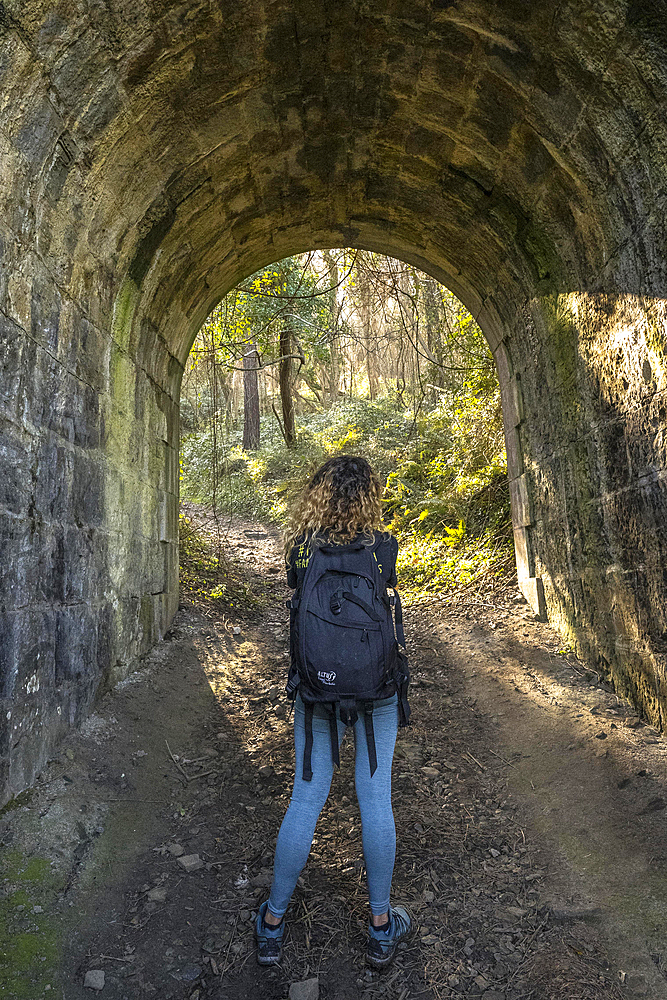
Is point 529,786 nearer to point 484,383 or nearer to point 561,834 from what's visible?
point 561,834

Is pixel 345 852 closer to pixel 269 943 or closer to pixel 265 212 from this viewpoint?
pixel 269 943

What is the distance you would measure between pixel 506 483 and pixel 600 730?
415cm

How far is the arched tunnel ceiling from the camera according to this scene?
10.5ft

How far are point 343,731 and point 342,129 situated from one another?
15.4 feet

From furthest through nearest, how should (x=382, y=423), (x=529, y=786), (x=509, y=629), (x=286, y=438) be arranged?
1. (x=286, y=438)
2. (x=382, y=423)
3. (x=509, y=629)
4. (x=529, y=786)

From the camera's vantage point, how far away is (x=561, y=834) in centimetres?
324

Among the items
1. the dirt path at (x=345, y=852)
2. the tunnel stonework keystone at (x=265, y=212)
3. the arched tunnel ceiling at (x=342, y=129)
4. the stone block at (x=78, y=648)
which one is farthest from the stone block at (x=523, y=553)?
the stone block at (x=78, y=648)

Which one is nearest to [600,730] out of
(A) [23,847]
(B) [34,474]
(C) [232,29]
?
(A) [23,847]

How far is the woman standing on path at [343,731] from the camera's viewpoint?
2.44m

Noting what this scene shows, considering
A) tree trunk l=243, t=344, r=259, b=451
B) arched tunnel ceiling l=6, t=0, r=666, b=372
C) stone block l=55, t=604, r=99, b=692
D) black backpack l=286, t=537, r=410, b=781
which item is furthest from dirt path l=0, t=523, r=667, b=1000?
tree trunk l=243, t=344, r=259, b=451

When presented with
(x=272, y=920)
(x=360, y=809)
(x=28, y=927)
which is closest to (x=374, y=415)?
(x=360, y=809)

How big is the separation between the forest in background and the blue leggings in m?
1.26

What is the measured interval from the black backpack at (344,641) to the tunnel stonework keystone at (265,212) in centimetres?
142

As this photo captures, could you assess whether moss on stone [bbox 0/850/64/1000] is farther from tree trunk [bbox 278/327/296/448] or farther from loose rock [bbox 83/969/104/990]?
tree trunk [bbox 278/327/296/448]
